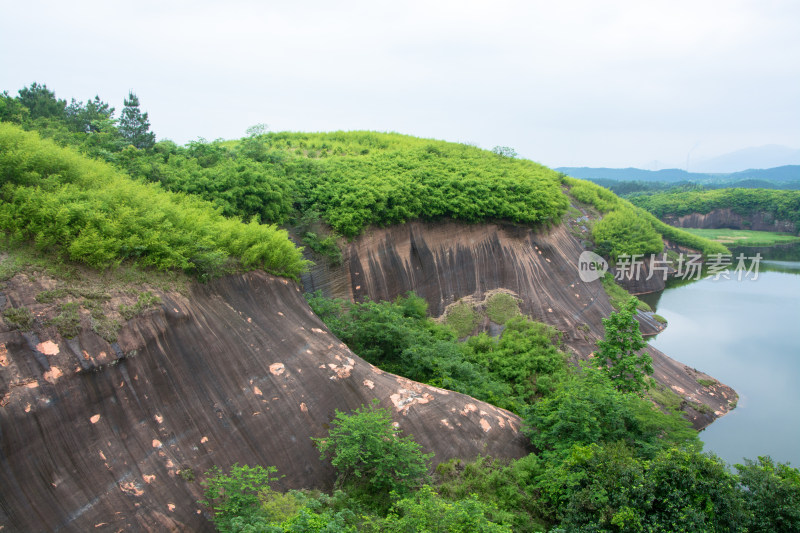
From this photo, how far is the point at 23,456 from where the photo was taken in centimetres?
696

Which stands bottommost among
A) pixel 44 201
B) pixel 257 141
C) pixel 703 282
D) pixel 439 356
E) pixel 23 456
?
pixel 703 282

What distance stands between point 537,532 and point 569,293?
17.3 meters

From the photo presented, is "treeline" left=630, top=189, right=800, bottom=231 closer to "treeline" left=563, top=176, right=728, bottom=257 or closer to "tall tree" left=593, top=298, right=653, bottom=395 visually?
"treeline" left=563, top=176, right=728, bottom=257

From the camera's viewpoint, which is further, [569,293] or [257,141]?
[569,293]

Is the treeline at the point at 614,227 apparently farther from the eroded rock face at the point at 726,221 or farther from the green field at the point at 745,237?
the eroded rock face at the point at 726,221

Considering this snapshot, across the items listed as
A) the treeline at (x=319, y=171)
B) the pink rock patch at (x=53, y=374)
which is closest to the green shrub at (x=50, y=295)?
the pink rock patch at (x=53, y=374)

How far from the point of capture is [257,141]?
18828 mm

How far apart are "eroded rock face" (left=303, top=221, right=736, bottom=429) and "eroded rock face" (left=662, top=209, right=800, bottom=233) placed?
53449mm

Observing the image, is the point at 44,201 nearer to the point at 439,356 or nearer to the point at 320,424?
the point at 320,424

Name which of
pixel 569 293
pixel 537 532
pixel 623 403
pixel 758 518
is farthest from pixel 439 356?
pixel 569 293

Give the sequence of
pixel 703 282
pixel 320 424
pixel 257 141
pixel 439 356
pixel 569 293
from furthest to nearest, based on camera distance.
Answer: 1. pixel 703 282
2. pixel 569 293
3. pixel 257 141
4. pixel 439 356
5. pixel 320 424

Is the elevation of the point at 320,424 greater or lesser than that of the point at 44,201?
lesser

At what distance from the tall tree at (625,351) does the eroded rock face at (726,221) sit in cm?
6613

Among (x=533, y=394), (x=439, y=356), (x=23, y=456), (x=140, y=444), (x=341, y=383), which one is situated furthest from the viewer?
(x=533, y=394)
